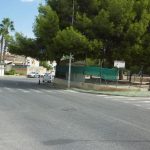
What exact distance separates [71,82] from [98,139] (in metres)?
40.2

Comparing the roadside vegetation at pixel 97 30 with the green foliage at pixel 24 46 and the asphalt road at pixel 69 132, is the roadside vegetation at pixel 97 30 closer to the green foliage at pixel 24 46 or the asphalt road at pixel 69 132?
A: the green foliage at pixel 24 46

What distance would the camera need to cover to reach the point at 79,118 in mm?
17891

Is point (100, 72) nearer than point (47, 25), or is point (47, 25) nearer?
point (100, 72)

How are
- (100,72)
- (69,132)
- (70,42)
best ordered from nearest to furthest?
1. (69,132)
2. (70,42)
3. (100,72)

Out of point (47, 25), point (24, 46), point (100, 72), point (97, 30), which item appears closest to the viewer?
point (100, 72)

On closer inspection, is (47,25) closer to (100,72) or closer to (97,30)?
(97,30)

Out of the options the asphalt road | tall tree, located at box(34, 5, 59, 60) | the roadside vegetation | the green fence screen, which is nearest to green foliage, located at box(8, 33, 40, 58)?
the roadside vegetation

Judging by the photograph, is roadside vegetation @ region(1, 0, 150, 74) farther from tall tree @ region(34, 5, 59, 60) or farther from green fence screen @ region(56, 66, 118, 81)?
green fence screen @ region(56, 66, 118, 81)

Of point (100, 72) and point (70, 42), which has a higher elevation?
point (70, 42)

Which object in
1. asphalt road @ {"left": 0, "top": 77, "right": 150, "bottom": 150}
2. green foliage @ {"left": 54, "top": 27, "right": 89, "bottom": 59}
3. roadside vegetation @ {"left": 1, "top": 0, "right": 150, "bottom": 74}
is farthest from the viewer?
roadside vegetation @ {"left": 1, "top": 0, "right": 150, "bottom": 74}

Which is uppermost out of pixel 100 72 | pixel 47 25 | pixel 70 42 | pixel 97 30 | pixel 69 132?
pixel 47 25

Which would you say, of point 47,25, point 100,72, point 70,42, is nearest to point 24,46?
point 47,25

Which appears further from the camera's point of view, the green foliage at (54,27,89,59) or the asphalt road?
the green foliage at (54,27,89,59)

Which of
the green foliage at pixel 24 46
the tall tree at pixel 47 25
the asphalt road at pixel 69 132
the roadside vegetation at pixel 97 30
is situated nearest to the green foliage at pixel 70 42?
the roadside vegetation at pixel 97 30
